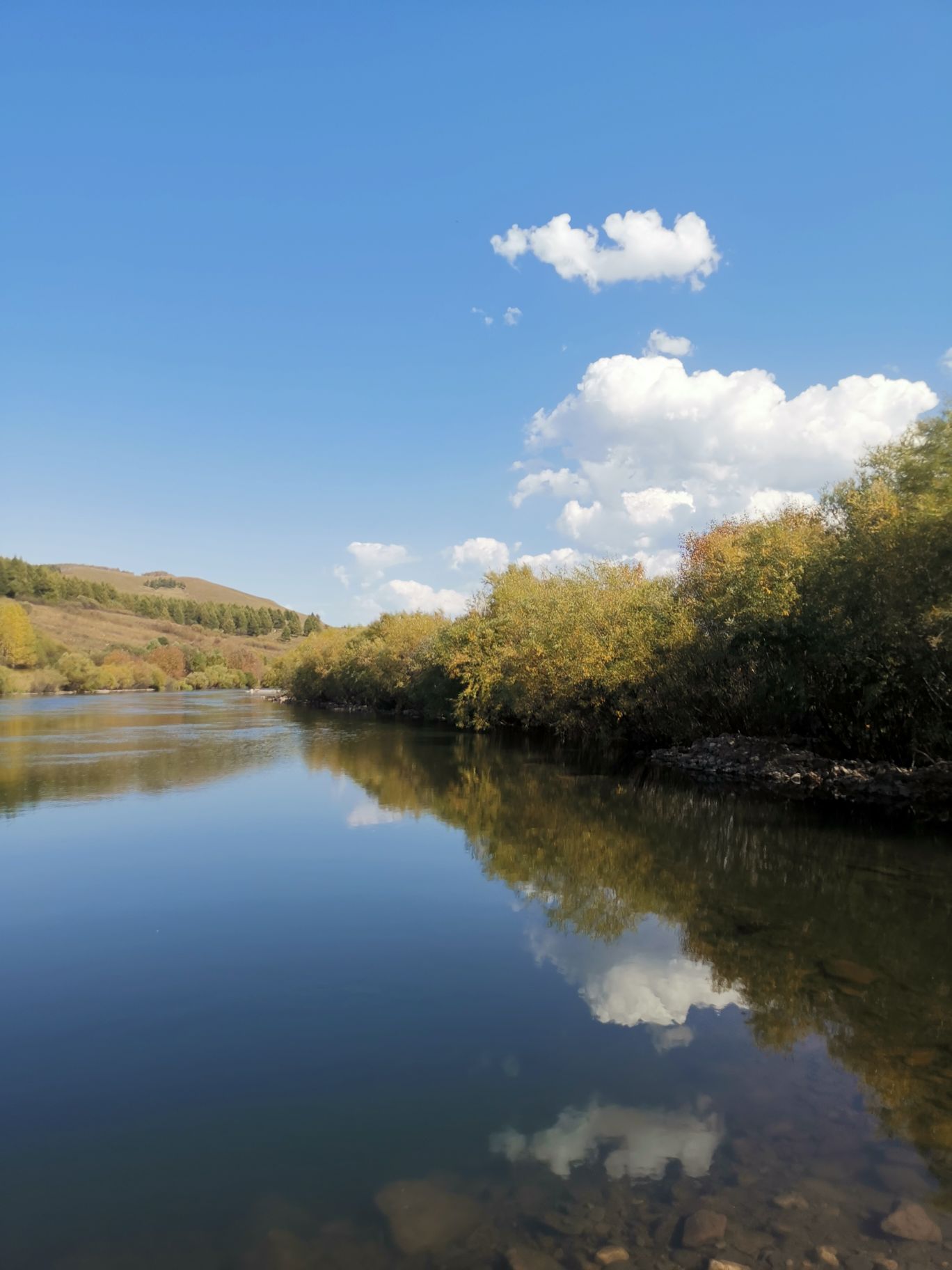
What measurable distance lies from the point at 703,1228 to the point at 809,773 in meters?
28.5

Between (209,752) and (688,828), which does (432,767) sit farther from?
(688,828)

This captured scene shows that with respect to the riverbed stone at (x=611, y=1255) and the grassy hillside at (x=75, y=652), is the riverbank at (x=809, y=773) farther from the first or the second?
the grassy hillside at (x=75, y=652)

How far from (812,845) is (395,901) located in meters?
12.1

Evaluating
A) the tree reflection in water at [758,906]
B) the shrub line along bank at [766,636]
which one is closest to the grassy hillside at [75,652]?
the shrub line along bank at [766,636]

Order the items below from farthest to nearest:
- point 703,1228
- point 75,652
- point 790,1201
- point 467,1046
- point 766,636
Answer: point 75,652 → point 766,636 → point 467,1046 → point 790,1201 → point 703,1228

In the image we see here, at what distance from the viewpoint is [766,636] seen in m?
32.2

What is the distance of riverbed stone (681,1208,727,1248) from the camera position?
6.29 metres

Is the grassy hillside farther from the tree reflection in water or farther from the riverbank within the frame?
the tree reflection in water

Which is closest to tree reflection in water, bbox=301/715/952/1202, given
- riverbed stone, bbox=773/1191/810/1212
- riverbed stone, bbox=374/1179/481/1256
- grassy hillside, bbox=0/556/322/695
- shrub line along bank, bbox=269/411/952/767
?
riverbed stone, bbox=773/1191/810/1212

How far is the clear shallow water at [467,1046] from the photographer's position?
6.66 meters

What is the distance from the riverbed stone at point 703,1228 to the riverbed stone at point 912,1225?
137 centimetres

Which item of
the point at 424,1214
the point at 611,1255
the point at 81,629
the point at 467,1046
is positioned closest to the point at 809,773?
the point at 467,1046

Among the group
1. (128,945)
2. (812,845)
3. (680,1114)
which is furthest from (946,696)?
(128,945)

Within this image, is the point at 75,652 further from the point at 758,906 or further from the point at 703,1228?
the point at 703,1228
